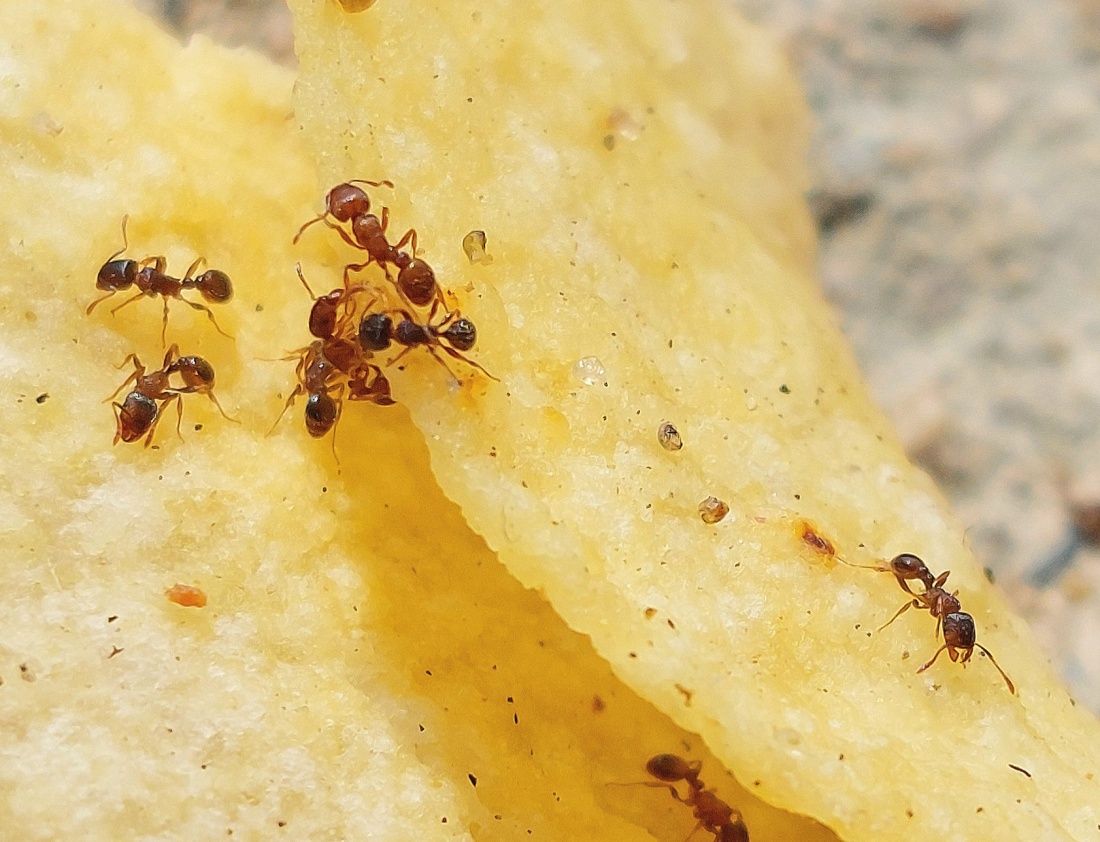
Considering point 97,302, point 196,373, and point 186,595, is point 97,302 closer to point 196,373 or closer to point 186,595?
point 196,373

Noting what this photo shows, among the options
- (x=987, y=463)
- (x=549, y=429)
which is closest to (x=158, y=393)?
(x=549, y=429)

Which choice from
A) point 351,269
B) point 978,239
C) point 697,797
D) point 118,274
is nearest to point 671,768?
point 697,797

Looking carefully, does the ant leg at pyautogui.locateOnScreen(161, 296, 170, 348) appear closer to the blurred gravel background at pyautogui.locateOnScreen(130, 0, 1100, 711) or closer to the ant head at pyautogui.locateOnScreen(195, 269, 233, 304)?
the ant head at pyautogui.locateOnScreen(195, 269, 233, 304)

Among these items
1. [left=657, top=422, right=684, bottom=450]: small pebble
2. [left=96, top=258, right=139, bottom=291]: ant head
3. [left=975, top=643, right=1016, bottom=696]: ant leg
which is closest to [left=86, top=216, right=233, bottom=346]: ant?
[left=96, top=258, right=139, bottom=291]: ant head

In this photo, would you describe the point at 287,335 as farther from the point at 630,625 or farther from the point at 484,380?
the point at 630,625

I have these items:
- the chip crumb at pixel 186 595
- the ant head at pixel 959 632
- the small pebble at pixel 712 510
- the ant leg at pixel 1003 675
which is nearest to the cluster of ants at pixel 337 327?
the chip crumb at pixel 186 595

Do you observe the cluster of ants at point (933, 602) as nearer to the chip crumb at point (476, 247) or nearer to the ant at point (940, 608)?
the ant at point (940, 608)
